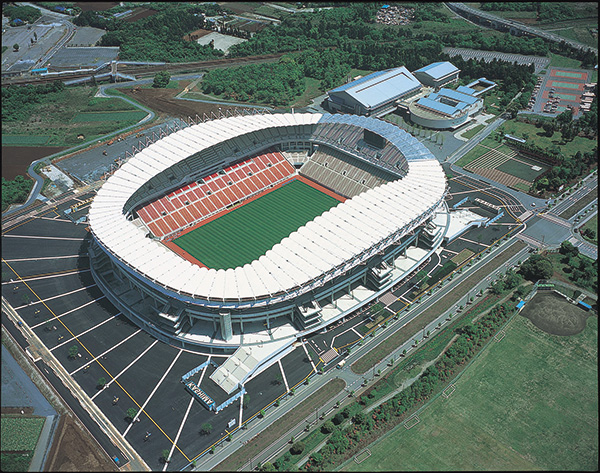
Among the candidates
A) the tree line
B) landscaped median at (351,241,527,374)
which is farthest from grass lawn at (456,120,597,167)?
the tree line

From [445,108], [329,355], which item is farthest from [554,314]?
[445,108]

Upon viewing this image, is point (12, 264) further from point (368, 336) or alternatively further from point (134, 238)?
point (368, 336)

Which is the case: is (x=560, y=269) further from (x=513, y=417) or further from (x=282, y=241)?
(x=282, y=241)

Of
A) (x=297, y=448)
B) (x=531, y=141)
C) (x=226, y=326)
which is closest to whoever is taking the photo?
(x=297, y=448)

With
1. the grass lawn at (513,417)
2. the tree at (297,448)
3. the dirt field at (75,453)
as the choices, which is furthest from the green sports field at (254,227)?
the grass lawn at (513,417)

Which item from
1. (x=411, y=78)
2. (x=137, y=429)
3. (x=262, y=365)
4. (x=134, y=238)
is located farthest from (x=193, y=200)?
(x=411, y=78)

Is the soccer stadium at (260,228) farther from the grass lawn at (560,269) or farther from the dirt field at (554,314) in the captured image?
the grass lawn at (560,269)
